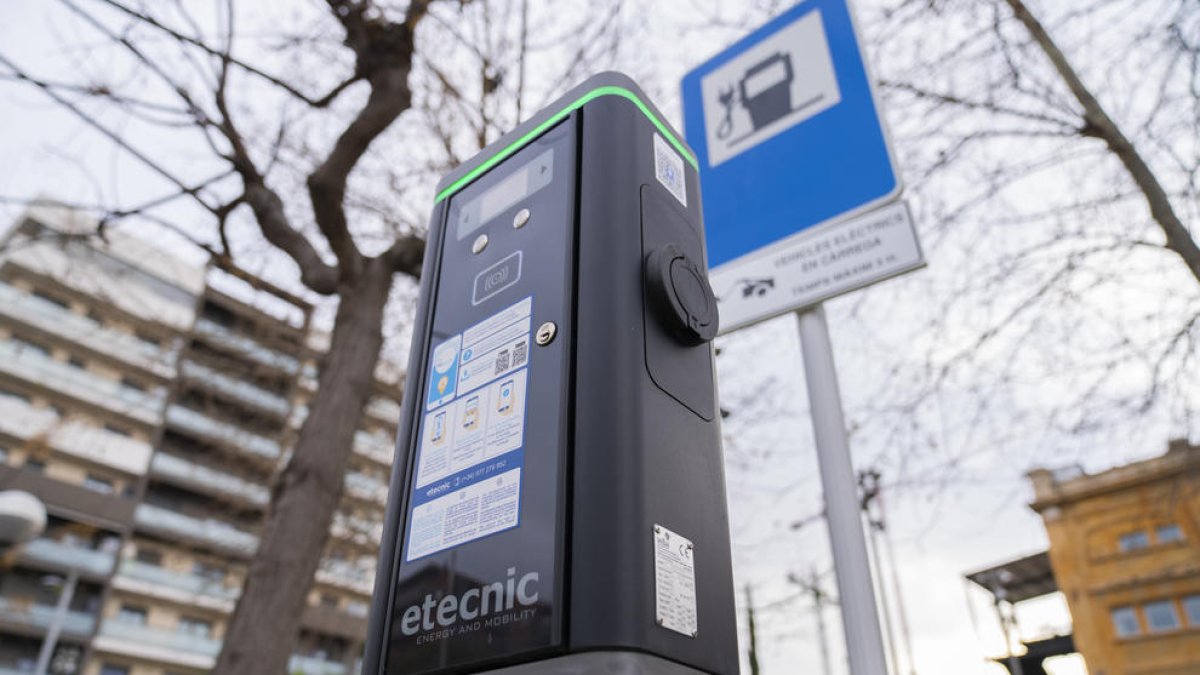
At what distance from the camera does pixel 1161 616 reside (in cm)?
1983

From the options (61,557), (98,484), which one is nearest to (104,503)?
(98,484)

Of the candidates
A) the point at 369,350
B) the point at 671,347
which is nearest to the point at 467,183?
the point at 671,347

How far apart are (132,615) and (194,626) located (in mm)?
2241

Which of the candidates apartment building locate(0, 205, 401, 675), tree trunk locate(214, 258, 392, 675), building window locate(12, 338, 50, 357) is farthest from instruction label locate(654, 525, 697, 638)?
building window locate(12, 338, 50, 357)

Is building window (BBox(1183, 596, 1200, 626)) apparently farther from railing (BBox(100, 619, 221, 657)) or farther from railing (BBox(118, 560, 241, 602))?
railing (BBox(118, 560, 241, 602))

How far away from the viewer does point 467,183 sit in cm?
144

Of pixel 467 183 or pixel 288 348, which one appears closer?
pixel 467 183

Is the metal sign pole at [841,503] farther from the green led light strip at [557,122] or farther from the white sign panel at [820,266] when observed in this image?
the green led light strip at [557,122]

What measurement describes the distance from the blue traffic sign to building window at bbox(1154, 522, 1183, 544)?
23.9m

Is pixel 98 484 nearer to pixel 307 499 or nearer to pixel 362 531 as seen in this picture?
pixel 362 531

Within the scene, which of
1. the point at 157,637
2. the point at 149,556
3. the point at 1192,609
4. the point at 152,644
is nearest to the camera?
the point at 1192,609

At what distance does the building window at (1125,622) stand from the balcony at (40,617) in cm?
3329

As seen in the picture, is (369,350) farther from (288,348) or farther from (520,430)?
(520,430)

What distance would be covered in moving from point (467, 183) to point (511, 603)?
84cm
